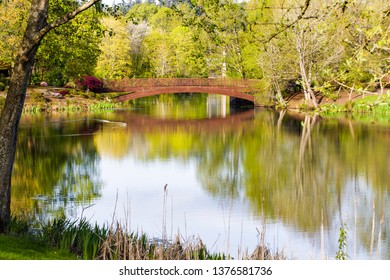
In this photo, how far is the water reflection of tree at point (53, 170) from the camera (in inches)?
678

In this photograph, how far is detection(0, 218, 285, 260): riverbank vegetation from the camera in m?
9.22

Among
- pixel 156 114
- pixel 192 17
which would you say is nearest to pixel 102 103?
pixel 156 114

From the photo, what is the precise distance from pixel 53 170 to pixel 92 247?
44.6ft

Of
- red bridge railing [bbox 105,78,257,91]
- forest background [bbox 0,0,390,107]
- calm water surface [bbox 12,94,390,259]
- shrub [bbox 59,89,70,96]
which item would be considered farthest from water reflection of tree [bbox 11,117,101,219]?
red bridge railing [bbox 105,78,257,91]

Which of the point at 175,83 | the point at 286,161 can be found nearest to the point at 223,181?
the point at 286,161

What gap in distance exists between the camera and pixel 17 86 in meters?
10.8

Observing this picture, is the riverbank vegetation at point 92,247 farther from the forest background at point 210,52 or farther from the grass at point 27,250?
the forest background at point 210,52

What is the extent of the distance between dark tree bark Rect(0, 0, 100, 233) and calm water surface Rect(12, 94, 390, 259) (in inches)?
91.0

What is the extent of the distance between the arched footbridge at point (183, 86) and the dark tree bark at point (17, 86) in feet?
149

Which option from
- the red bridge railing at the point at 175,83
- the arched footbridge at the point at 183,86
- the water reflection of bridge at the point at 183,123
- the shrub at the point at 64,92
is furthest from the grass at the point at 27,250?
the red bridge railing at the point at 175,83

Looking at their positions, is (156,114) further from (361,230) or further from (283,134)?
(361,230)
